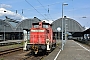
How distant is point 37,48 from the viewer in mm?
20500

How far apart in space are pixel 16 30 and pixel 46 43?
320 feet

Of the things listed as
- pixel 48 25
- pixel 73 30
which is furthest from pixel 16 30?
pixel 48 25

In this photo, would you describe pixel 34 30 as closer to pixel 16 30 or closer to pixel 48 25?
pixel 48 25

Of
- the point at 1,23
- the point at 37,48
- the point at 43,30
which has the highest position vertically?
the point at 1,23

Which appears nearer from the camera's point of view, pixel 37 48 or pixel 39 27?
pixel 37 48

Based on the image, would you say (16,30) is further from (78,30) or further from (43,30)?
(43,30)

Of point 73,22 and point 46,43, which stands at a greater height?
point 73,22

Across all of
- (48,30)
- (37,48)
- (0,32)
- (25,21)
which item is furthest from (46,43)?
(25,21)

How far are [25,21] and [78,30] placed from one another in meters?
34.9

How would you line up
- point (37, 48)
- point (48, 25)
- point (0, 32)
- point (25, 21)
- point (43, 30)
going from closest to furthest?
point (37, 48) → point (43, 30) → point (48, 25) → point (0, 32) → point (25, 21)

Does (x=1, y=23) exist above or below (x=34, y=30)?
above

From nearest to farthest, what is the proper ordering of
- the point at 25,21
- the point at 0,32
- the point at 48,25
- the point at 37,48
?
the point at 37,48, the point at 48,25, the point at 0,32, the point at 25,21

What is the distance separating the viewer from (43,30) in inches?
863

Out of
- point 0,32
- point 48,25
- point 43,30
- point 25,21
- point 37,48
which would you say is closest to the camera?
point 37,48
